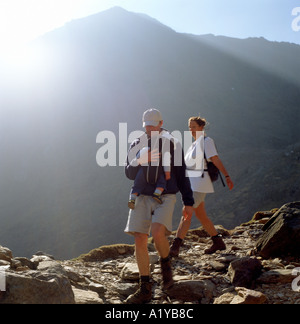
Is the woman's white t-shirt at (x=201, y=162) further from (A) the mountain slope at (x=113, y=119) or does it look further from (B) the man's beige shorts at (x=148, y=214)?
(A) the mountain slope at (x=113, y=119)

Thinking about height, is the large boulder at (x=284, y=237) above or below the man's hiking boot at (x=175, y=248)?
above

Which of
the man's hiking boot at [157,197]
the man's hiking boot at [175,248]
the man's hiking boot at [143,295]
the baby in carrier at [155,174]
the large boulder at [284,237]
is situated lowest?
the man's hiking boot at [143,295]

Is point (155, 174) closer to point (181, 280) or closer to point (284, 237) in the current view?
point (181, 280)

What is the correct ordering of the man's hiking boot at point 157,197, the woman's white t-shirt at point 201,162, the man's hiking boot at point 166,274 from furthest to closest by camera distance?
the woman's white t-shirt at point 201,162
the man's hiking boot at point 166,274
the man's hiking boot at point 157,197

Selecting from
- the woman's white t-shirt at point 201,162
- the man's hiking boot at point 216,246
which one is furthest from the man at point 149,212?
the man's hiking boot at point 216,246

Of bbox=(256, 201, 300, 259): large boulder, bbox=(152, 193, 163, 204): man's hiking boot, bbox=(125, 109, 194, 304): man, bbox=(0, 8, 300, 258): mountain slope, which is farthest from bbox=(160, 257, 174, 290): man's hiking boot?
bbox=(0, 8, 300, 258): mountain slope

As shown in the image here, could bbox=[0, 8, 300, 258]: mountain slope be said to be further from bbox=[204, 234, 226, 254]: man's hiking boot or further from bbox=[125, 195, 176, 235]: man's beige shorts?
bbox=[125, 195, 176, 235]: man's beige shorts

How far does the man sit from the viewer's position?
381 centimetres

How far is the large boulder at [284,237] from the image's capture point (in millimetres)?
4780

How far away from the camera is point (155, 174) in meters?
3.92

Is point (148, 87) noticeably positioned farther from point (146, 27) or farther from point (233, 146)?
point (146, 27)

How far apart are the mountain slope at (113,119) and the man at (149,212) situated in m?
25.7

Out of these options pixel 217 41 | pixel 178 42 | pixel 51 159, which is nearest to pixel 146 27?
pixel 178 42
